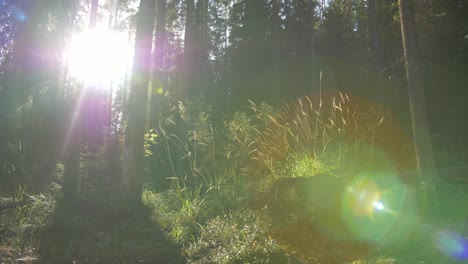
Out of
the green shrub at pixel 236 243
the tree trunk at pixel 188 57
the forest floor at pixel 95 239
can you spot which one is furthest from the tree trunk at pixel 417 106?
the tree trunk at pixel 188 57

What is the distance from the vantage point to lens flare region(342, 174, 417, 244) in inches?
155

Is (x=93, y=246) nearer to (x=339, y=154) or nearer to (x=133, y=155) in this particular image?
(x=339, y=154)

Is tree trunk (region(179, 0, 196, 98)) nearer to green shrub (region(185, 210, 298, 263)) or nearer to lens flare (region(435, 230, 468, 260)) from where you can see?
green shrub (region(185, 210, 298, 263))

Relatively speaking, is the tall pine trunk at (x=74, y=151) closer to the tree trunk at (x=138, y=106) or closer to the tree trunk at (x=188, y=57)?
the tree trunk at (x=138, y=106)

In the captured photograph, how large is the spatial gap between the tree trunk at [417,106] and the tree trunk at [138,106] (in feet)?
21.8

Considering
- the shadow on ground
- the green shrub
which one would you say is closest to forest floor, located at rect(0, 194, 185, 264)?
the shadow on ground

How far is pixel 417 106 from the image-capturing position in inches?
211

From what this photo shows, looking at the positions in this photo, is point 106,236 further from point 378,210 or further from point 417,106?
point 417,106

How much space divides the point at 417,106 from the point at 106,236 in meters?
5.08

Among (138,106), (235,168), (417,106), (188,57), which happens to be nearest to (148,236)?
(235,168)

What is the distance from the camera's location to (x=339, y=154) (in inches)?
210

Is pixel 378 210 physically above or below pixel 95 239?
above

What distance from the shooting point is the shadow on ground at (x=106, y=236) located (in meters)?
5.39

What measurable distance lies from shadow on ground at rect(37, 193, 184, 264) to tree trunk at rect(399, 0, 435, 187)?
10.8 feet
